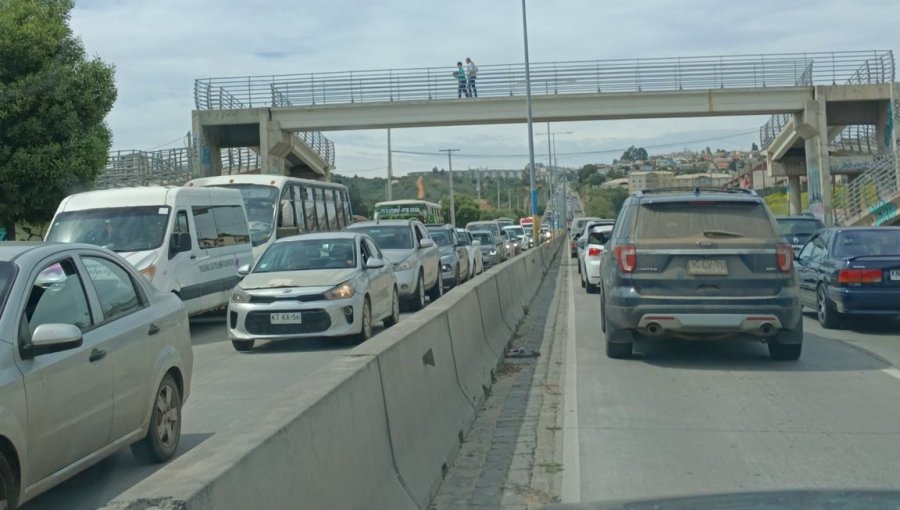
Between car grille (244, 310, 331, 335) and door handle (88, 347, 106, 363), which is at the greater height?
door handle (88, 347, 106, 363)

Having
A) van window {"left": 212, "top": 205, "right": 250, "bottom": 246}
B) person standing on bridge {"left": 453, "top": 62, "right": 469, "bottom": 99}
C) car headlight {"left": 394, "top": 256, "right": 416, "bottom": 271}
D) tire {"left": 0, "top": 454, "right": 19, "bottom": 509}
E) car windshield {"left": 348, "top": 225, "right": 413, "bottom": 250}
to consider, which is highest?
person standing on bridge {"left": 453, "top": 62, "right": 469, "bottom": 99}

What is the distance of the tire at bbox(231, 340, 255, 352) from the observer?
44.2ft

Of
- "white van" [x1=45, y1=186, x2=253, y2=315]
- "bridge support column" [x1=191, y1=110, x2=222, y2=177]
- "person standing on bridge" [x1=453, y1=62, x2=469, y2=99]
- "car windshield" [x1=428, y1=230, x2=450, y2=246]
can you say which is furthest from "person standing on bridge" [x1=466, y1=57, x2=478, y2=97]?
"white van" [x1=45, y1=186, x2=253, y2=315]

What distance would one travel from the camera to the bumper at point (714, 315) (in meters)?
10.6

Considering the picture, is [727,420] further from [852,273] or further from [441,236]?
[441,236]

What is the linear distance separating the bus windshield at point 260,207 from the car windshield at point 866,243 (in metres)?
12.8

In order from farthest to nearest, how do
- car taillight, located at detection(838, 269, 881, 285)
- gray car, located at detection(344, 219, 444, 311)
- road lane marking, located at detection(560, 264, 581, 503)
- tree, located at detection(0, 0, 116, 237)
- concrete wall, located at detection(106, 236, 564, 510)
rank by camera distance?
tree, located at detection(0, 0, 116, 237) < gray car, located at detection(344, 219, 444, 311) < car taillight, located at detection(838, 269, 881, 285) < road lane marking, located at detection(560, 264, 581, 503) < concrete wall, located at detection(106, 236, 564, 510)

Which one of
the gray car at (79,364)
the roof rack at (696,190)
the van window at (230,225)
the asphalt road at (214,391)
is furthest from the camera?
the van window at (230,225)

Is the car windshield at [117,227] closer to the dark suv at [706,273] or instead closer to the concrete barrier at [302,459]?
the dark suv at [706,273]

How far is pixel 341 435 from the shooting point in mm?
4598

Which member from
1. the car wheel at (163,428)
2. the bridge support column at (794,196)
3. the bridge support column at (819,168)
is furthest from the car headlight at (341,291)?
the bridge support column at (794,196)

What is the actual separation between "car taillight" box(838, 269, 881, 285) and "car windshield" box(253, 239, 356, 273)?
698cm

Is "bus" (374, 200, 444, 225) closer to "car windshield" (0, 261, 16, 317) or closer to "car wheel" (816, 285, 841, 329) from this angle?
"car wheel" (816, 285, 841, 329)

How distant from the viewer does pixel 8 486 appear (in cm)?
495
